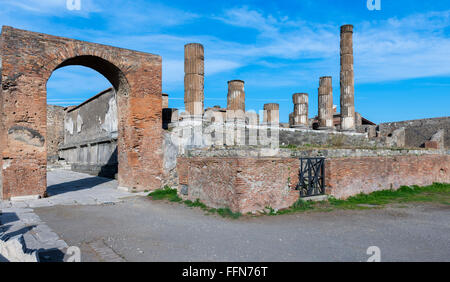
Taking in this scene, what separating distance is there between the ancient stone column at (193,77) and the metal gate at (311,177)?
6.55 metres

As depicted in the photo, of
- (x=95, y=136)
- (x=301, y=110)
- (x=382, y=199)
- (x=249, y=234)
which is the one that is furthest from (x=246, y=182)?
(x=95, y=136)

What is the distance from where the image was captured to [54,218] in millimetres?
6543

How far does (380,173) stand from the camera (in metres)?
9.55

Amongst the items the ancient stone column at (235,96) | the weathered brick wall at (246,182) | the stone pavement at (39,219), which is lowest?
the stone pavement at (39,219)

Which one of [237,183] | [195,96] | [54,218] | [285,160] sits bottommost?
[54,218]

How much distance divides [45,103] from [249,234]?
7.63 m

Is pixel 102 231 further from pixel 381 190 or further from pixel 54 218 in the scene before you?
pixel 381 190

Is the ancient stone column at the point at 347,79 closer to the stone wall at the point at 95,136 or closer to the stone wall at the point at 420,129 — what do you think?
the stone wall at the point at 420,129

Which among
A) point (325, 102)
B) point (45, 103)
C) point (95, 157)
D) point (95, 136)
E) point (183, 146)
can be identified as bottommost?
point (95, 157)

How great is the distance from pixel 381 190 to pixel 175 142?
6.96 meters

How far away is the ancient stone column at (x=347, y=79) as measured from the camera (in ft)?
59.0

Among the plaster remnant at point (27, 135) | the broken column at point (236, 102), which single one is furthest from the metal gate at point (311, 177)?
the plaster remnant at point (27, 135)

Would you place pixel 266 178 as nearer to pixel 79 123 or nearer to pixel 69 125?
pixel 79 123
